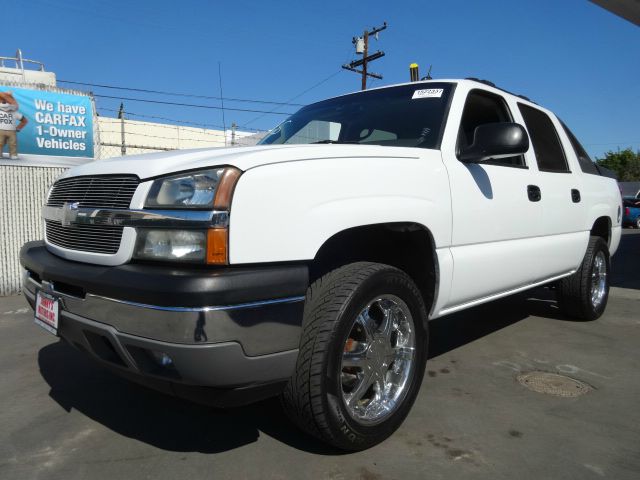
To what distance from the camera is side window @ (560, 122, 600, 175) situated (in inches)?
185

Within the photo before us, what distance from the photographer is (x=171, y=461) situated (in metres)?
2.30

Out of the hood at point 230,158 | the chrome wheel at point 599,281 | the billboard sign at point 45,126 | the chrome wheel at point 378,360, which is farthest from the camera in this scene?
the billboard sign at point 45,126

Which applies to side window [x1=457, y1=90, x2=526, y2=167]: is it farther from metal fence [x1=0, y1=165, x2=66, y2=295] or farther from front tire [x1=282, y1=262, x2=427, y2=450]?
metal fence [x1=0, y1=165, x2=66, y2=295]

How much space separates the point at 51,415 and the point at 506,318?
414 cm

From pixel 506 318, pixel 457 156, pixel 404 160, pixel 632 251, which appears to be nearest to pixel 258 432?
pixel 404 160

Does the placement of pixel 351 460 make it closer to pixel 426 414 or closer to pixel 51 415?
pixel 426 414

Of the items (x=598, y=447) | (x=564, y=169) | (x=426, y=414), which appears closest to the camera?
(x=598, y=447)

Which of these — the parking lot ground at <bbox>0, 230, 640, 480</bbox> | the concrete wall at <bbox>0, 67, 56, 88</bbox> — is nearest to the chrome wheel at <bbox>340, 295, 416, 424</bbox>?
the parking lot ground at <bbox>0, 230, 640, 480</bbox>

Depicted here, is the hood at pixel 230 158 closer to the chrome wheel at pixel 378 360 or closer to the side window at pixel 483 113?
the chrome wheel at pixel 378 360

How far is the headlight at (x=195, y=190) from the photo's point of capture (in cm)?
183

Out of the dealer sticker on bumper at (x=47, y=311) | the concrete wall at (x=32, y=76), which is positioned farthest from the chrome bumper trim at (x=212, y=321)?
the concrete wall at (x=32, y=76)

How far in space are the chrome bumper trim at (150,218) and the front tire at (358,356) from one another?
0.56m

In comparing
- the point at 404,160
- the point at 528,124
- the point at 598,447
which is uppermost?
the point at 528,124

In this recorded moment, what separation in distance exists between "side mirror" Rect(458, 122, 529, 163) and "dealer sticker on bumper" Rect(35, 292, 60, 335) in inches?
89.1
